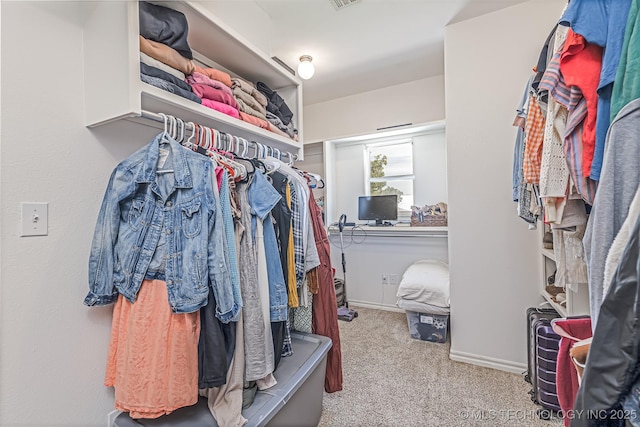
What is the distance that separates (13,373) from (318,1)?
7.95 ft

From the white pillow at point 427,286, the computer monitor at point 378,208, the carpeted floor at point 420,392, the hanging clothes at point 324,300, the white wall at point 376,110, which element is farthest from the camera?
the computer monitor at point 378,208

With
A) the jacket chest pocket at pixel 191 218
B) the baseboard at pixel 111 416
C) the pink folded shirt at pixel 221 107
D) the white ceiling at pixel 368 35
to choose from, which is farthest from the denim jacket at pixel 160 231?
the white ceiling at pixel 368 35

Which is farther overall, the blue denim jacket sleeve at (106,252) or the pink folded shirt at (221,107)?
the pink folded shirt at (221,107)

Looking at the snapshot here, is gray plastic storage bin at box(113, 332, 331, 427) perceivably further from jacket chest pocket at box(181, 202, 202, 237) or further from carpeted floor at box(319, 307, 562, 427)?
jacket chest pocket at box(181, 202, 202, 237)

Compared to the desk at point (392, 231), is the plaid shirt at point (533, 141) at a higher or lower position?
higher

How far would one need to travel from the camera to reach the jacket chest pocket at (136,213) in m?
1.04

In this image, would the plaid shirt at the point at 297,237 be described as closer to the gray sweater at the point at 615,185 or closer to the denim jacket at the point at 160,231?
the denim jacket at the point at 160,231

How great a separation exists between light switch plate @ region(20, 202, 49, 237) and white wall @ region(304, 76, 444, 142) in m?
2.75

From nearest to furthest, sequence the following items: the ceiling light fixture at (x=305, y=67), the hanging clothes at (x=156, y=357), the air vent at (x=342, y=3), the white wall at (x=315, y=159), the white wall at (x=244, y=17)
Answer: the hanging clothes at (x=156, y=357) < the white wall at (x=244, y=17) < the air vent at (x=342, y=3) < the ceiling light fixture at (x=305, y=67) < the white wall at (x=315, y=159)

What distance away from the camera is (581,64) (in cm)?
86

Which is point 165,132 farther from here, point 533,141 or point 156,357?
point 533,141

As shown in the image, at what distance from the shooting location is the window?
3.36 m

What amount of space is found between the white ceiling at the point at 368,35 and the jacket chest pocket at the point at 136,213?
1.62m

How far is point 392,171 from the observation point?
11.3 ft
